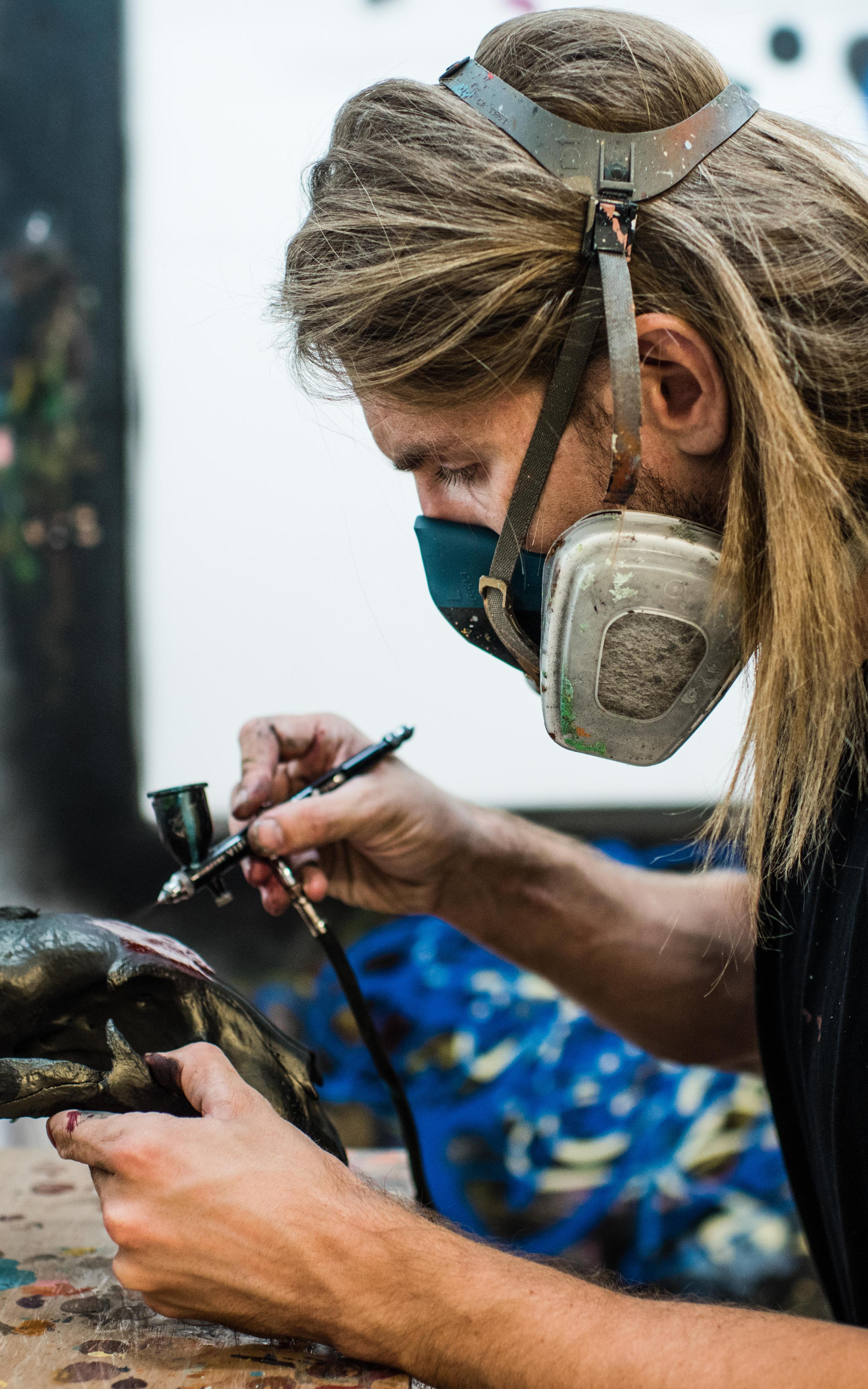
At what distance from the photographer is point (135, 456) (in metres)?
2.31

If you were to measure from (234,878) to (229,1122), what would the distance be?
1690 millimetres

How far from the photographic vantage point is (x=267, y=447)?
232 centimetres

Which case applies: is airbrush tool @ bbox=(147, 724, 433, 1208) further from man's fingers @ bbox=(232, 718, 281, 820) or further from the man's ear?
the man's ear

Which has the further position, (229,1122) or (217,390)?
(217,390)

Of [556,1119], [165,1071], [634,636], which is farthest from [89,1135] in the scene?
[556,1119]

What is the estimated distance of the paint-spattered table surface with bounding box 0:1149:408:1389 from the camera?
33.0 inches

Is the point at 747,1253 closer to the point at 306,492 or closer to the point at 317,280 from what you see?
the point at 306,492

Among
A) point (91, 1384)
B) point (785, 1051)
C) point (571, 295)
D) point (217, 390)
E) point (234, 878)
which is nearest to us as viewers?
point (91, 1384)

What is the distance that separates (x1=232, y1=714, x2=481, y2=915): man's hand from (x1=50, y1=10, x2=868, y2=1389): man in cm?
41

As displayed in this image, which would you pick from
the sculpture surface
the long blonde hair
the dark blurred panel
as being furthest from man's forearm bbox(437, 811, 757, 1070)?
the dark blurred panel

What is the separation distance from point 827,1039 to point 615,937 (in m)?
0.59

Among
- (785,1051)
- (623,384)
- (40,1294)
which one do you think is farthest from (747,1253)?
(623,384)

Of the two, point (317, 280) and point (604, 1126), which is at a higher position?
point (317, 280)

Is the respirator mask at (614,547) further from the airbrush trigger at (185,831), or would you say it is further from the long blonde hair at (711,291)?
the airbrush trigger at (185,831)
